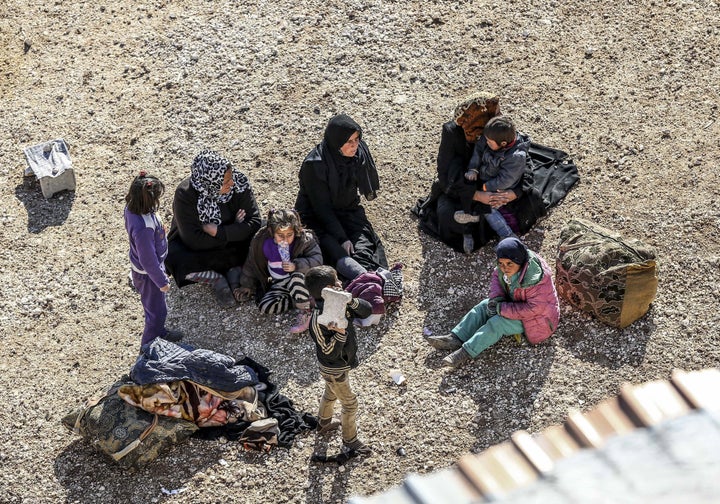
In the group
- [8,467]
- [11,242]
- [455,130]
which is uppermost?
[455,130]

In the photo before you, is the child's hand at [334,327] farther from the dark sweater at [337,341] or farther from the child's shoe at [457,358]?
the child's shoe at [457,358]

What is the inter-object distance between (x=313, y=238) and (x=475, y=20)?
418 centimetres

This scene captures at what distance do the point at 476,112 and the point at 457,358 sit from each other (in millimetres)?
2372

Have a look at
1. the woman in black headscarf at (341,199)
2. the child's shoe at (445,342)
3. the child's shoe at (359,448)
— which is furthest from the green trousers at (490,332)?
the woman in black headscarf at (341,199)

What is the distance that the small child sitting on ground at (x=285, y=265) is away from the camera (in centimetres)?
898

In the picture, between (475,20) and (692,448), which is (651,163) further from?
(692,448)

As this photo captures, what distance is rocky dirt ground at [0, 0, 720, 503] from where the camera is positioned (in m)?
8.01

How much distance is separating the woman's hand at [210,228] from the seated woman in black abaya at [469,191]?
217 cm

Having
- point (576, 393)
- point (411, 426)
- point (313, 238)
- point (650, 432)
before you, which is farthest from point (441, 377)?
point (650, 432)

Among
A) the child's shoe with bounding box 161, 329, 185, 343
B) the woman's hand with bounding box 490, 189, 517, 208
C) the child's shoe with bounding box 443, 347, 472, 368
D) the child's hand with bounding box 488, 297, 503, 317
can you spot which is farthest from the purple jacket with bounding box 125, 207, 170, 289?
the woman's hand with bounding box 490, 189, 517, 208

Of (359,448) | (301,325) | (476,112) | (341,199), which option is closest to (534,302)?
(359,448)

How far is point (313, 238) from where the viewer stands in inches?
362

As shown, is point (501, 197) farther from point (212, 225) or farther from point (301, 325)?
point (212, 225)

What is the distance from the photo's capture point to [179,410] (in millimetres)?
7996
